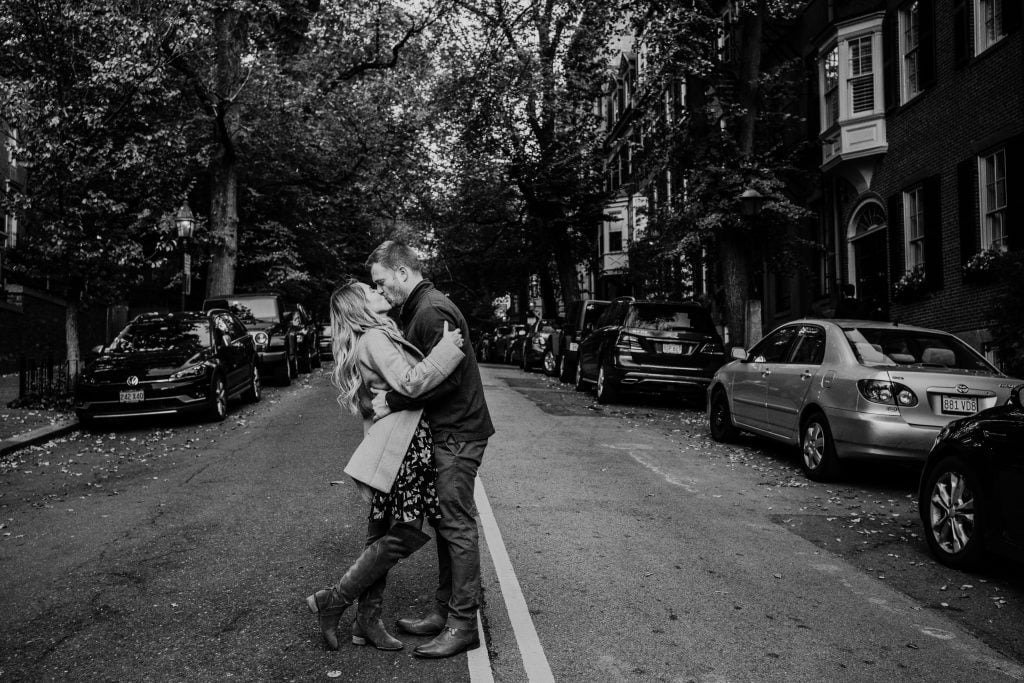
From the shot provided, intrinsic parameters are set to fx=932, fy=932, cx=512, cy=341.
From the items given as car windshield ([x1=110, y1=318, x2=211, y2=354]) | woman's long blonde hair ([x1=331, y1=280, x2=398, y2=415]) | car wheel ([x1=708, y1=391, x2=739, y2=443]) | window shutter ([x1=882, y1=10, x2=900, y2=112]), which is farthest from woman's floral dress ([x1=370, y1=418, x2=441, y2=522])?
window shutter ([x1=882, y1=10, x2=900, y2=112])

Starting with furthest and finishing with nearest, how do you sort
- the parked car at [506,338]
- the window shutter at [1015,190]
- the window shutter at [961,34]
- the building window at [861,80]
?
the parked car at [506,338], the building window at [861,80], the window shutter at [961,34], the window shutter at [1015,190]

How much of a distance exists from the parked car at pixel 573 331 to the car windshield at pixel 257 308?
6.44 metres

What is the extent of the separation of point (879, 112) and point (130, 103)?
14902 mm

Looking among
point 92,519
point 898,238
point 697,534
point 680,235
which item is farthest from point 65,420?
point 898,238

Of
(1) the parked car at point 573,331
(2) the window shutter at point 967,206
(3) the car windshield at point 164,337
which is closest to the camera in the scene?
(3) the car windshield at point 164,337

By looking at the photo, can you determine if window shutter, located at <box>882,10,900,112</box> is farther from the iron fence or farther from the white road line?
the iron fence

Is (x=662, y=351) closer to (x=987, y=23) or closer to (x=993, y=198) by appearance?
(x=993, y=198)

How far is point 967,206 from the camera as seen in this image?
659 inches

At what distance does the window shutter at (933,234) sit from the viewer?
17703 mm

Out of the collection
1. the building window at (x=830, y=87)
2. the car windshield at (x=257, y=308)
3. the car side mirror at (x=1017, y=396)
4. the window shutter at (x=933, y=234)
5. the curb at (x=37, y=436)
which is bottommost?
the curb at (x=37, y=436)

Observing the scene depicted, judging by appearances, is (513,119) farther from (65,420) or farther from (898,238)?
(65,420)

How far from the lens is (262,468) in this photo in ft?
30.5

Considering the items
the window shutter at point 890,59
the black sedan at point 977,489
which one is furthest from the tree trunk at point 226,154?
the black sedan at point 977,489

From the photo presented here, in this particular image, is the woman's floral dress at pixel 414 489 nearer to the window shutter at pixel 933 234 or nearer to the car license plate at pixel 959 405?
the car license plate at pixel 959 405
